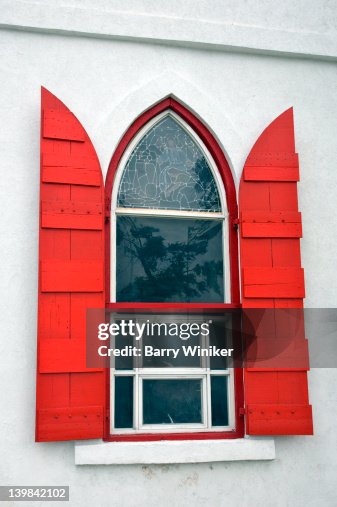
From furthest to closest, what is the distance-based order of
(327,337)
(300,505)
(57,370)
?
(327,337), (300,505), (57,370)

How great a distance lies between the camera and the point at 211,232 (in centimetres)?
487

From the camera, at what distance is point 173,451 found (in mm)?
4375

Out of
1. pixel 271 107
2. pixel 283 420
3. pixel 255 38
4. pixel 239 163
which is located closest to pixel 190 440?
pixel 283 420

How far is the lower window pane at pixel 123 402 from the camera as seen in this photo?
14.7ft

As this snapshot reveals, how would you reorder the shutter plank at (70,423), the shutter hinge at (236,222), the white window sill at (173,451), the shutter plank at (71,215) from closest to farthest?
the shutter plank at (70,423)
the white window sill at (173,451)
the shutter plank at (71,215)
the shutter hinge at (236,222)

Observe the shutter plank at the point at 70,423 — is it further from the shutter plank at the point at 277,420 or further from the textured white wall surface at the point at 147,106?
the shutter plank at the point at 277,420

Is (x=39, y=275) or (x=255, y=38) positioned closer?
(x=39, y=275)

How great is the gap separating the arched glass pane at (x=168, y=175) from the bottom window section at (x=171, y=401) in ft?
4.05

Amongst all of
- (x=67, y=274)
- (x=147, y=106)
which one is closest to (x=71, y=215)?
(x=67, y=274)

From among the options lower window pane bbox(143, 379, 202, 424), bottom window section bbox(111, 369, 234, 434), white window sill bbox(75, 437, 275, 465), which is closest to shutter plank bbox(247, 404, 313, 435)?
white window sill bbox(75, 437, 275, 465)

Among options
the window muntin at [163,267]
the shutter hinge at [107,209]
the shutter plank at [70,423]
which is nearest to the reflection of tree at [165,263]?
the window muntin at [163,267]

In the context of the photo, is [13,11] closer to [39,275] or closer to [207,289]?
[39,275]

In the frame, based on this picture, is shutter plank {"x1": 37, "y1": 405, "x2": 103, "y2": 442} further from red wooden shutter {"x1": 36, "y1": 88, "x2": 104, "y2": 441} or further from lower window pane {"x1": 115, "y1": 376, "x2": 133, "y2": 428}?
lower window pane {"x1": 115, "y1": 376, "x2": 133, "y2": 428}

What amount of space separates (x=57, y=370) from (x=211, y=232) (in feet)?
4.98
